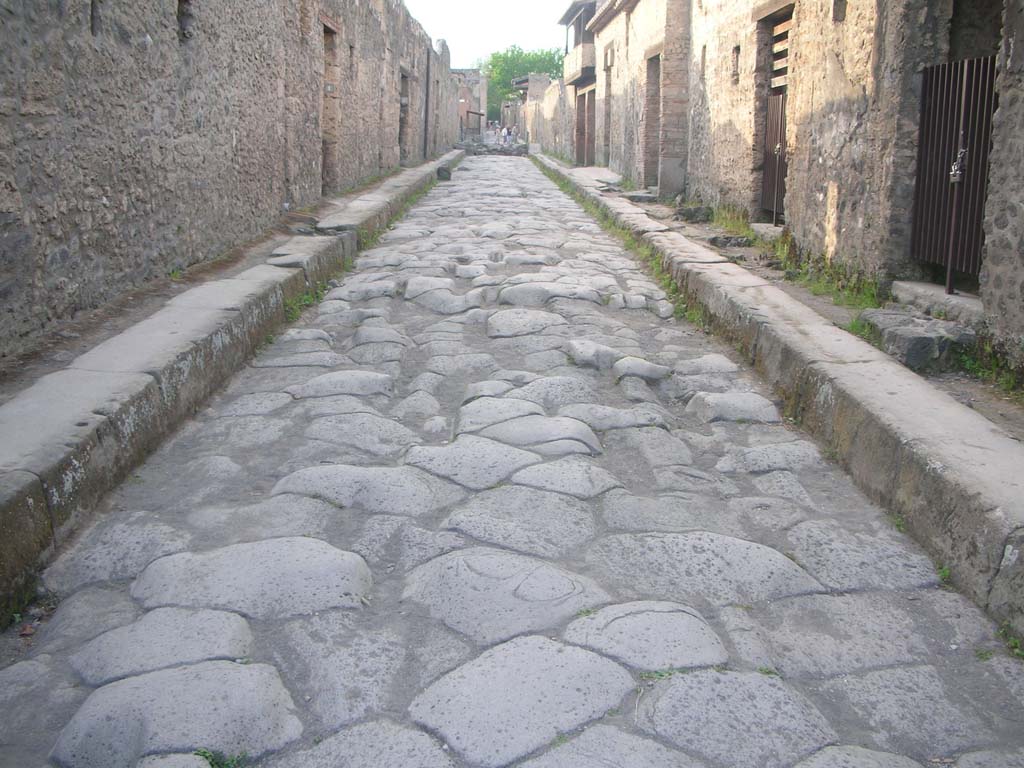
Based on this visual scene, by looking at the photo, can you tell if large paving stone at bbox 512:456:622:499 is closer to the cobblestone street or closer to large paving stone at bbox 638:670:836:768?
the cobblestone street

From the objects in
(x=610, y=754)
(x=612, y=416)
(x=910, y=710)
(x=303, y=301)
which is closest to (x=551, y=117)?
(x=303, y=301)

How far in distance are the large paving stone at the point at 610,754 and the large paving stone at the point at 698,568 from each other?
2.08 ft

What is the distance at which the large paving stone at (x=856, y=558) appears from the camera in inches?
102

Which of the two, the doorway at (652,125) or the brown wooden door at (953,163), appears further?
the doorway at (652,125)

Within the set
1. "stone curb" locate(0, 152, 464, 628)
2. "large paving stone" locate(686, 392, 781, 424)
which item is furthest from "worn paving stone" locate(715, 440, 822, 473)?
"stone curb" locate(0, 152, 464, 628)

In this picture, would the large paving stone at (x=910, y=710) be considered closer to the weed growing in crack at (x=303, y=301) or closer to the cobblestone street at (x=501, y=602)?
the cobblestone street at (x=501, y=602)

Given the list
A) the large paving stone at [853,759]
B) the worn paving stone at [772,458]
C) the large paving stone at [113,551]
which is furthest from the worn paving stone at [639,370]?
the large paving stone at [853,759]

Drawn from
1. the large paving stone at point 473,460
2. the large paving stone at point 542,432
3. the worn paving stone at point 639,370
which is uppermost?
the worn paving stone at point 639,370

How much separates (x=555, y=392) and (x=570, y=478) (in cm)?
101

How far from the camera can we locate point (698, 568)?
2.61m

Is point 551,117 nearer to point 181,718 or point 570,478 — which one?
point 570,478

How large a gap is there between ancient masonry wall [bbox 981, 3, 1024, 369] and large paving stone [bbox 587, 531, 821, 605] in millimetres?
1915

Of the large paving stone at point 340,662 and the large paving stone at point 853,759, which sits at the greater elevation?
the large paving stone at point 340,662

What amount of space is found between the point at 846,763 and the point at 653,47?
13.6 metres
